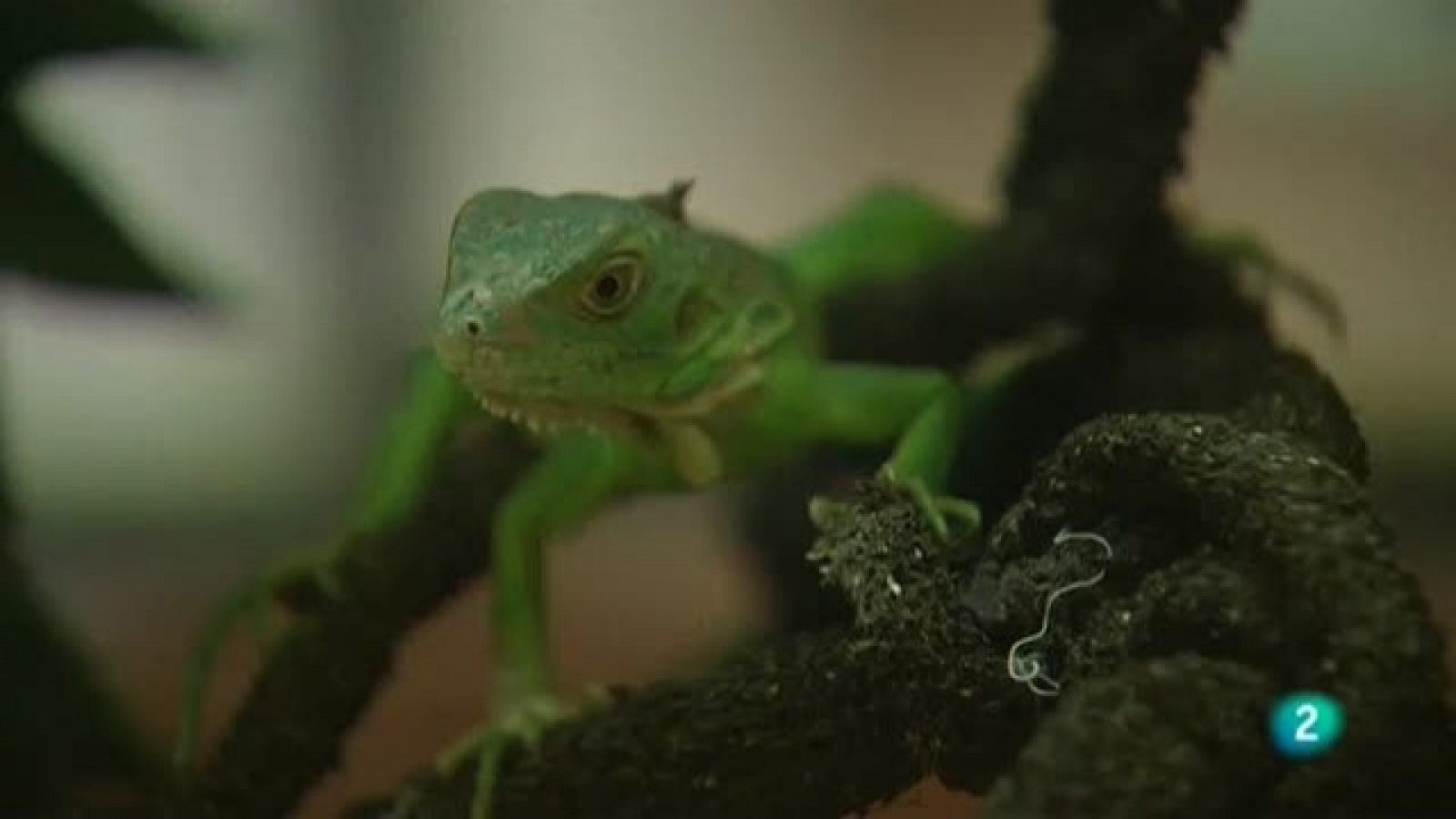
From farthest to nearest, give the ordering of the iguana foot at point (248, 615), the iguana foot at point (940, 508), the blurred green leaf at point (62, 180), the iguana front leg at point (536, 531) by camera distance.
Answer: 1. the blurred green leaf at point (62, 180)
2. the iguana foot at point (248, 615)
3. the iguana front leg at point (536, 531)
4. the iguana foot at point (940, 508)

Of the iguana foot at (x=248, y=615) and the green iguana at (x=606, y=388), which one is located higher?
the green iguana at (x=606, y=388)

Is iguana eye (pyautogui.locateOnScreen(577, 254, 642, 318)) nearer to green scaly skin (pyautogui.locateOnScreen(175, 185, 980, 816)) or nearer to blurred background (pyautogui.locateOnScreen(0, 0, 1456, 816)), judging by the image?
green scaly skin (pyautogui.locateOnScreen(175, 185, 980, 816))

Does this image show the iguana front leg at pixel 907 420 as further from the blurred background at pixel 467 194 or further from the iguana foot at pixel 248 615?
the iguana foot at pixel 248 615

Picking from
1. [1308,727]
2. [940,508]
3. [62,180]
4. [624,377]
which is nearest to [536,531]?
[624,377]

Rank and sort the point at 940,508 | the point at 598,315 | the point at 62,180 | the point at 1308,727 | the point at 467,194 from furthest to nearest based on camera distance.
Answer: the point at 62,180
the point at 467,194
the point at 598,315
the point at 940,508
the point at 1308,727

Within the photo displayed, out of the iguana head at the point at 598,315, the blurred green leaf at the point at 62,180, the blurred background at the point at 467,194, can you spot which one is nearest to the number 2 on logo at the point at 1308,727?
the blurred background at the point at 467,194

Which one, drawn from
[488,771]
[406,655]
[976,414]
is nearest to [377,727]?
[406,655]

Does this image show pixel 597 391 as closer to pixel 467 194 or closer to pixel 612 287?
pixel 612 287
